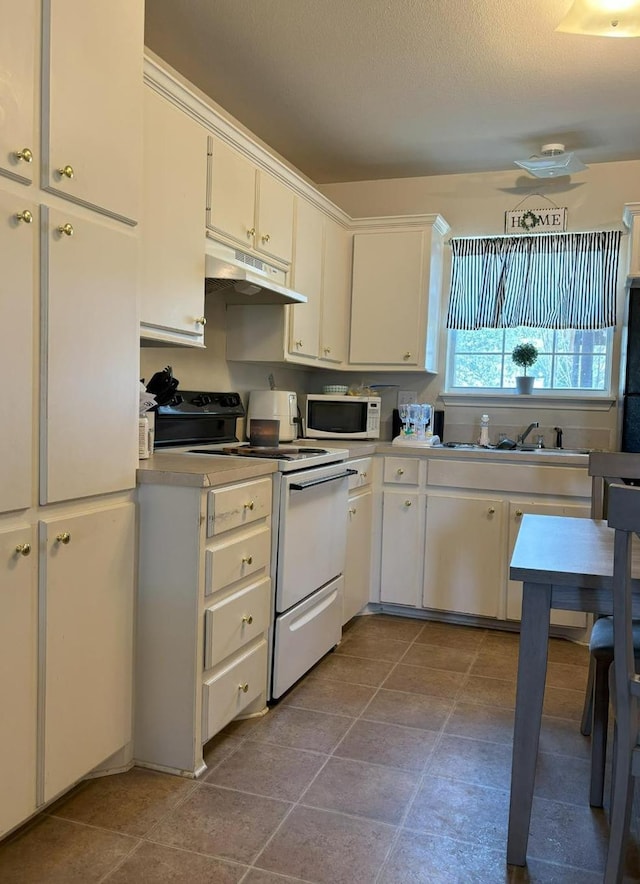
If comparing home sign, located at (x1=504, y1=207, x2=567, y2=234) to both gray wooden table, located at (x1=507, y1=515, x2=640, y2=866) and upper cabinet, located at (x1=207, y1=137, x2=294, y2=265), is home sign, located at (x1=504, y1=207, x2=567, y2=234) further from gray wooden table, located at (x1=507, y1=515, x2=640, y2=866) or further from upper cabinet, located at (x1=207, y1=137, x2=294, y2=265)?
gray wooden table, located at (x1=507, y1=515, x2=640, y2=866)

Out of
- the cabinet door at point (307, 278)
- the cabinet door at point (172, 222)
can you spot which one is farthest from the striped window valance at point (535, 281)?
the cabinet door at point (172, 222)

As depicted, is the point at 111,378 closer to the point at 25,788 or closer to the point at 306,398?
the point at 25,788

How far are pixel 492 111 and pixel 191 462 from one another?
221 centimetres

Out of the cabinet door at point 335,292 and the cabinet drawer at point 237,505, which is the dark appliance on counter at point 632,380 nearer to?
the cabinet door at point 335,292

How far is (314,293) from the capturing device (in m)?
3.68

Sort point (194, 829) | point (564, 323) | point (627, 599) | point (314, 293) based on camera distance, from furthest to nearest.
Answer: point (564, 323), point (314, 293), point (194, 829), point (627, 599)

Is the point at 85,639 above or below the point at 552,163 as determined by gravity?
below

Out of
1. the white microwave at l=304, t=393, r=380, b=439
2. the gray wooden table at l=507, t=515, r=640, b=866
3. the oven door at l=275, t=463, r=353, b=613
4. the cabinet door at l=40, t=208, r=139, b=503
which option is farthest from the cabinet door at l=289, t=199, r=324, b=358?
the gray wooden table at l=507, t=515, r=640, b=866

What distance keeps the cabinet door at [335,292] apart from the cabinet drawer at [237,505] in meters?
1.54

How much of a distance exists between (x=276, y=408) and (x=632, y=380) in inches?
69.1

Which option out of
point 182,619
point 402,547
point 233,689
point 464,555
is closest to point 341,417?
point 402,547

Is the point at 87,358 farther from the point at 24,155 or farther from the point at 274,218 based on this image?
the point at 274,218

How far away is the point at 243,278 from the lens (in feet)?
8.91

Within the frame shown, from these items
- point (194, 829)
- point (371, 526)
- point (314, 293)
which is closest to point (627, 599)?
point (194, 829)
